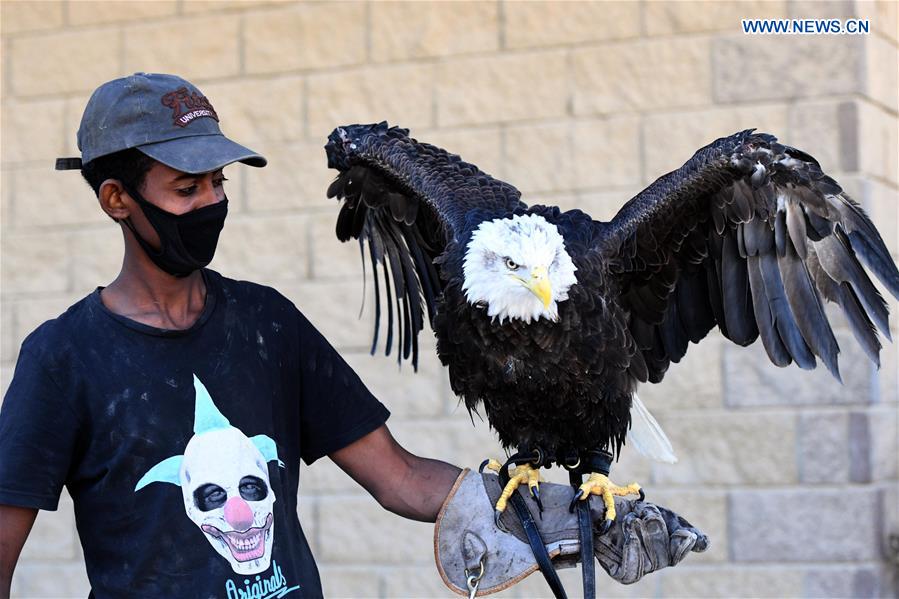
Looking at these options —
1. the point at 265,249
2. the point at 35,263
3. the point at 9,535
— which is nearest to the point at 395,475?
the point at 9,535

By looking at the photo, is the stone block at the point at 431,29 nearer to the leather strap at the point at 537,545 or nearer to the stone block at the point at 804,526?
the stone block at the point at 804,526

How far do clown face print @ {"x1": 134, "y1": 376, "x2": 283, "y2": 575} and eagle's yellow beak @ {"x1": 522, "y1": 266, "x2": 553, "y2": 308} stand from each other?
93cm

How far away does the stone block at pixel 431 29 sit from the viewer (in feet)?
16.7

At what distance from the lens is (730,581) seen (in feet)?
15.5

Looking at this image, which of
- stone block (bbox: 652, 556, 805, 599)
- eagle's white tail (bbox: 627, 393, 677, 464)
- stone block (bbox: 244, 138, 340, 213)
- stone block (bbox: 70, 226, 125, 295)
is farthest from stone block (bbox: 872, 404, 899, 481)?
stone block (bbox: 70, 226, 125, 295)

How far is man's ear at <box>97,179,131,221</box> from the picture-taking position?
2670 mm

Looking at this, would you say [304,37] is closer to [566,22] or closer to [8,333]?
[566,22]

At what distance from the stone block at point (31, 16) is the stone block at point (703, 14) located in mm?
2742

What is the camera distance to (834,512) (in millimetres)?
4578

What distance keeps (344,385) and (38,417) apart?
73 cm

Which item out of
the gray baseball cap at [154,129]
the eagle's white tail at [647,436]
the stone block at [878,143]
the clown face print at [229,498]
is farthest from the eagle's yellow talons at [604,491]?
the stone block at [878,143]

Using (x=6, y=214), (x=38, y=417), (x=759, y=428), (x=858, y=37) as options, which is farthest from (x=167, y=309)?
(x=6, y=214)

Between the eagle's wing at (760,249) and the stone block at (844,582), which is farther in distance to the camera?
the stone block at (844,582)

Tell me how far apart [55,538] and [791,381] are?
3280mm
